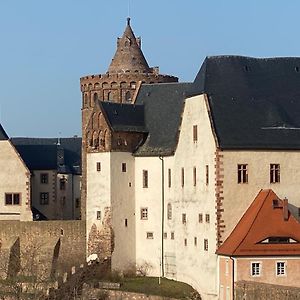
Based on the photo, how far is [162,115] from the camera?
3413 inches

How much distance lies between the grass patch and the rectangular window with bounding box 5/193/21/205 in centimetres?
1715

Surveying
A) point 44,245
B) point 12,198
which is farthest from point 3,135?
point 44,245

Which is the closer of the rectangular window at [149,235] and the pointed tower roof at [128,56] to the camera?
the rectangular window at [149,235]

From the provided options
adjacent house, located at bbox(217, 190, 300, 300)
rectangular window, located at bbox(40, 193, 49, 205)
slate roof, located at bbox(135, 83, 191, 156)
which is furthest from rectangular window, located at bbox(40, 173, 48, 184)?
adjacent house, located at bbox(217, 190, 300, 300)

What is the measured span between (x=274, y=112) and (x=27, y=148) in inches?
1281

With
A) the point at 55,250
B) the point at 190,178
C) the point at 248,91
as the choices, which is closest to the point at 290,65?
the point at 248,91

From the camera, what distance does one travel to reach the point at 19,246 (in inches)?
3580

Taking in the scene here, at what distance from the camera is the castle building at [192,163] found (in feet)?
248

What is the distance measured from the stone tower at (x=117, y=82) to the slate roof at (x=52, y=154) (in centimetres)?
958

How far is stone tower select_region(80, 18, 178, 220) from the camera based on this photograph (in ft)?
308

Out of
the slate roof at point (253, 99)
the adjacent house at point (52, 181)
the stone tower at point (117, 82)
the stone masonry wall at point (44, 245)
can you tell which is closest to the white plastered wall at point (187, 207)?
the slate roof at point (253, 99)

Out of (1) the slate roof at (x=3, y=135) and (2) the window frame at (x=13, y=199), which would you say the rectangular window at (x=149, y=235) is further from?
(1) the slate roof at (x=3, y=135)

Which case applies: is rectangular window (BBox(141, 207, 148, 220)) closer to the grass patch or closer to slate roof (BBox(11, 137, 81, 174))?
the grass patch

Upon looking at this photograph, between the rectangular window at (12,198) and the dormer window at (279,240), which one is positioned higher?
the rectangular window at (12,198)
